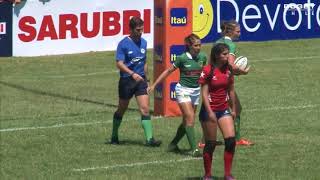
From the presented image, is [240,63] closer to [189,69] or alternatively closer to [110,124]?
[189,69]

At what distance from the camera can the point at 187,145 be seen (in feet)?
56.7

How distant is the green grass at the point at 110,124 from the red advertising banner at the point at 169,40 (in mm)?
600

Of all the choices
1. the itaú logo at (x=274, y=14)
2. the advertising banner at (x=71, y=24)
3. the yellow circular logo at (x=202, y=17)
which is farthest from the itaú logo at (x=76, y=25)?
the itaú logo at (x=274, y=14)

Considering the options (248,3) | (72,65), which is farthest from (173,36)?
(248,3)

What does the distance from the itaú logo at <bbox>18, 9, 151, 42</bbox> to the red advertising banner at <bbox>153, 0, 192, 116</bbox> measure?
977 centimetres

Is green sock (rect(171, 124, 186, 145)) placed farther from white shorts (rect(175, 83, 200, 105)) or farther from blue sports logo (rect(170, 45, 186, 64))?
blue sports logo (rect(170, 45, 186, 64))

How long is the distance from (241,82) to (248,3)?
787 cm

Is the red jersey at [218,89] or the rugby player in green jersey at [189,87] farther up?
the red jersey at [218,89]

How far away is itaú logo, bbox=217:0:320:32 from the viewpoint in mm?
33062

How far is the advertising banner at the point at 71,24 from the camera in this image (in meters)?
30.1

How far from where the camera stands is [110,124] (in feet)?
64.7

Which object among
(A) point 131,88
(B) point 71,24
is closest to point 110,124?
(A) point 131,88

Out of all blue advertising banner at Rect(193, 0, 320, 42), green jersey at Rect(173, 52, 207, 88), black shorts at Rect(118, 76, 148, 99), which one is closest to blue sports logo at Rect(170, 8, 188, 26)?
black shorts at Rect(118, 76, 148, 99)

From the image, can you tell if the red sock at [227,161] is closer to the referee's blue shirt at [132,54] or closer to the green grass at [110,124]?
the green grass at [110,124]
